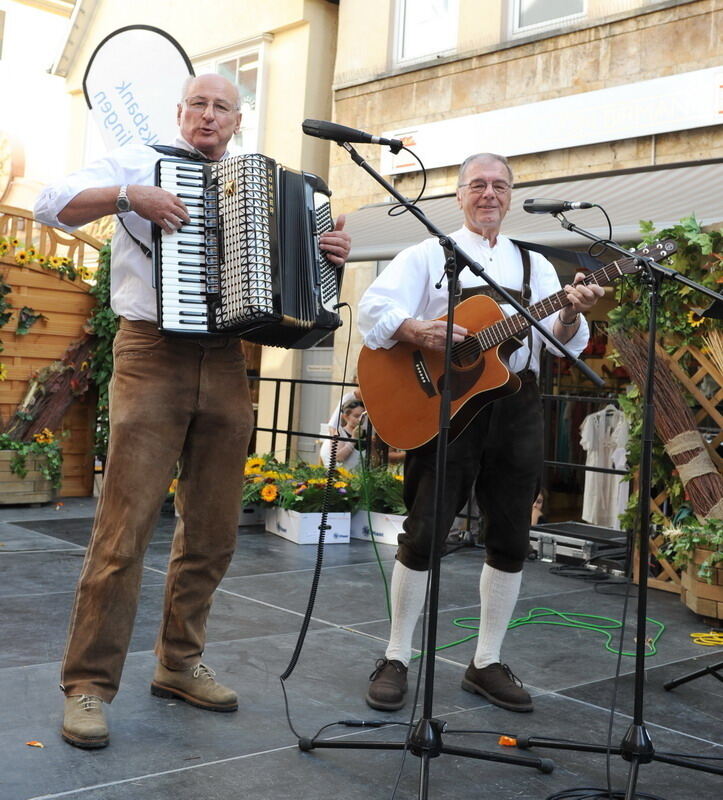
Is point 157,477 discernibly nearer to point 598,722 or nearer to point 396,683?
point 396,683

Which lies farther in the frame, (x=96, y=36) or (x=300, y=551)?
(x=96, y=36)

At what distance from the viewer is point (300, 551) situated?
629cm

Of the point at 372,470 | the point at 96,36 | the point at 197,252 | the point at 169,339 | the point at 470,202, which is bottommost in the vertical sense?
the point at 372,470

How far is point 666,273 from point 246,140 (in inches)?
408

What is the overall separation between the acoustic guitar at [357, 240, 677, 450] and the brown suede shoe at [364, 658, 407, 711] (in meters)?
0.76

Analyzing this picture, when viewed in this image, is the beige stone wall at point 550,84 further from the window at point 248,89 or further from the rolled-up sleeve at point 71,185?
the rolled-up sleeve at point 71,185

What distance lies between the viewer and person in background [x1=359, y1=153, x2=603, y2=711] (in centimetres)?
334

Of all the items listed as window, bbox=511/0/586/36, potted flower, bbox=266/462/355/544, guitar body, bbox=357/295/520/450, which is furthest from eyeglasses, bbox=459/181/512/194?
window, bbox=511/0/586/36

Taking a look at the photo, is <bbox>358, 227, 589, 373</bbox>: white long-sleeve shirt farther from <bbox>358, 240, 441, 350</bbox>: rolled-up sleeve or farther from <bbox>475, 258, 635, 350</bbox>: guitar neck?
<bbox>475, 258, 635, 350</bbox>: guitar neck

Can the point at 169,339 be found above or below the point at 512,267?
below

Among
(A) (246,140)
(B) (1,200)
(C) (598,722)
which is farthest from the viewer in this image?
(B) (1,200)

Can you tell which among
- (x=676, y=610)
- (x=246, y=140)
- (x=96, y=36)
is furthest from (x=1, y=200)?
(x=676, y=610)

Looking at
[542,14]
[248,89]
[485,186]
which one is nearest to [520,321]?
[485,186]

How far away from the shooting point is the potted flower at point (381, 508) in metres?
6.80
